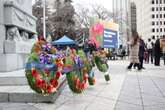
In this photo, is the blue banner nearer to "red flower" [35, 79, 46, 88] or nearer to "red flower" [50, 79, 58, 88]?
"red flower" [50, 79, 58, 88]

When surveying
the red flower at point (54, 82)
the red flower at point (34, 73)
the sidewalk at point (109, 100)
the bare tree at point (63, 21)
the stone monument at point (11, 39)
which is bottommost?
the sidewalk at point (109, 100)

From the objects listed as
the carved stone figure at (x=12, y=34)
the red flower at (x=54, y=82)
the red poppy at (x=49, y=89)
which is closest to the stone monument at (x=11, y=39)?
the carved stone figure at (x=12, y=34)

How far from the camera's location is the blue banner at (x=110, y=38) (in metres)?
46.3

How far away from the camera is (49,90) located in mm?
10320

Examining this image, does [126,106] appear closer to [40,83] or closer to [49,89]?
[49,89]

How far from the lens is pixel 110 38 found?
47.7 meters

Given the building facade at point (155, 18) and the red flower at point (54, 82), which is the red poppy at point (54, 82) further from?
the building facade at point (155, 18)

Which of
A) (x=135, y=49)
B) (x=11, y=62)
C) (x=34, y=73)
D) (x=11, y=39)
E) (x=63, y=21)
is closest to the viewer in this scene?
(x=34, y=73)

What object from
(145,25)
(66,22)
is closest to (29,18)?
(66,22)

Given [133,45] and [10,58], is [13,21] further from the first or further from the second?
[133,45]

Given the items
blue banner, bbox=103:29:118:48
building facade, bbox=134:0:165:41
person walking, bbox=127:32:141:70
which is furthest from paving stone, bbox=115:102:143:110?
building facade, bbox=134:0:165:41

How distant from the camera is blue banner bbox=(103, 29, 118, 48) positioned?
1825 inches

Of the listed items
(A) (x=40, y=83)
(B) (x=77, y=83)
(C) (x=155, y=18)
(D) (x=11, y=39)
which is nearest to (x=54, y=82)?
(A) (x=40, y=83)

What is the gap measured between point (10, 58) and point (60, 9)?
240 ft
